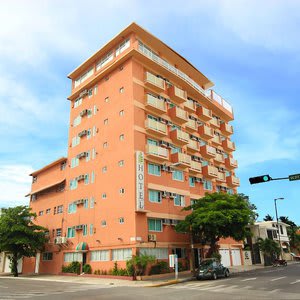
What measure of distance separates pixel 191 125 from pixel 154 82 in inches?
360

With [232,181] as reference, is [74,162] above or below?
above

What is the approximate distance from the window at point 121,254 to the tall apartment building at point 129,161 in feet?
0.33

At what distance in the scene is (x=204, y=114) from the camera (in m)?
48.8

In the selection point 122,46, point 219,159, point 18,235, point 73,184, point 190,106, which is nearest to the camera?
point 18,235

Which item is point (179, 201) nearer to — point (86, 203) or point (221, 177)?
point (86, 203)

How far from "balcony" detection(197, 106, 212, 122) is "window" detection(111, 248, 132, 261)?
2435 centimetres

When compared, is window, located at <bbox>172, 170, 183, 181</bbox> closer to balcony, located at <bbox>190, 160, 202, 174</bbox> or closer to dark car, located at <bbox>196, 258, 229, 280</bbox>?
balcony, located at <bbox>190, 160, 202, 174</bbox>

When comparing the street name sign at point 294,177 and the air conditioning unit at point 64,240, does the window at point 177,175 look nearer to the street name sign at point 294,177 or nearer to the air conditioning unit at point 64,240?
the air conditioning unit at point 64,240

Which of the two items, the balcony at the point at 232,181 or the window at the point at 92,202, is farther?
the balcony at the point at 232,181

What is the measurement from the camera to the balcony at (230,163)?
177 ft

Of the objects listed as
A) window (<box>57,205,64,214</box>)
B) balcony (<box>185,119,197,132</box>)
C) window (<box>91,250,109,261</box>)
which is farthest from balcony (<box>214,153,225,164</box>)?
window (<box>57,205,64,214</box>)

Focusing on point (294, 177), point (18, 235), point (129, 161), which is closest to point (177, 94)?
point (129, 161)

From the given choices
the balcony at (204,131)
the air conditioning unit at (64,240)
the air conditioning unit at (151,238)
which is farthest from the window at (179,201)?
the air conditioning unit at (64,240)

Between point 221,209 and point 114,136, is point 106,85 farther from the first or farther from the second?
point 221,209
